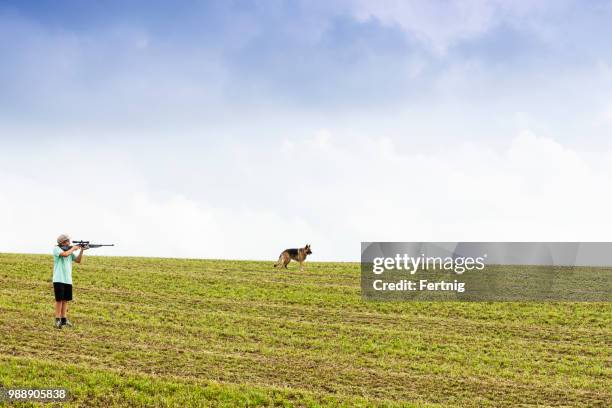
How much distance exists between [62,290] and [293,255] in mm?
20710

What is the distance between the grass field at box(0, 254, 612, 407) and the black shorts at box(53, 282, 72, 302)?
4.30ft

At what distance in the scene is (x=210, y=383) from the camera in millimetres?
16625

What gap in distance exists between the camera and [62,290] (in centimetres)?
2019

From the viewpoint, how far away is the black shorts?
20.1 m

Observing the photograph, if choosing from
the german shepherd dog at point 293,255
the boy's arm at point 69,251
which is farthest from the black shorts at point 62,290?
the german shepherd dog at point 293,255

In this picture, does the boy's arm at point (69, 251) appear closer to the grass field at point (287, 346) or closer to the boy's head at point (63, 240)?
the boy's head at point (63, 240)

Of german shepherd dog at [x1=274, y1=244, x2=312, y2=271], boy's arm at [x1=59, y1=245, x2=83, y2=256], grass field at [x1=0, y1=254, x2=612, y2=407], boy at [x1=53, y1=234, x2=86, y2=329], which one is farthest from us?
german shepherd dog at [x1=274, y1=244, x2=312, y2=271]

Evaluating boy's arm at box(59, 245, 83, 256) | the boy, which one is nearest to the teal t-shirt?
the boy

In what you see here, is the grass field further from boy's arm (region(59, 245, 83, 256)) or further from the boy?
boy's arm (region(59, 245, 83, 256))

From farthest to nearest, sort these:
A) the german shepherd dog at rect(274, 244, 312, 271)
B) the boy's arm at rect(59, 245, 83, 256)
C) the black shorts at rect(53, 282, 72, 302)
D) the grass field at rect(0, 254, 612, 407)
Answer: the german shepherd dog at rect(274, 244, 312, 271)
the black shorts at rect(53, 282, 72, 302)
the boy's arm at rect(59, 245, 83, 256)
the grass field at rect(0, 254, 612, 407)

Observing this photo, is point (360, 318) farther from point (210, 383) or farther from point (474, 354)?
point (210, 383)

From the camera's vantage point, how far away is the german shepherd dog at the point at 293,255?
38969 millimetres

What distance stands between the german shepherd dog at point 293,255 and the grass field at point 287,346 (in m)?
4.70

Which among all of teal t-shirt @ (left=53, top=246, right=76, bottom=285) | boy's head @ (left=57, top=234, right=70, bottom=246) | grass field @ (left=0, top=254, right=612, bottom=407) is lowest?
grass field @ (left=0, top=254, right=612, bottom=407)
